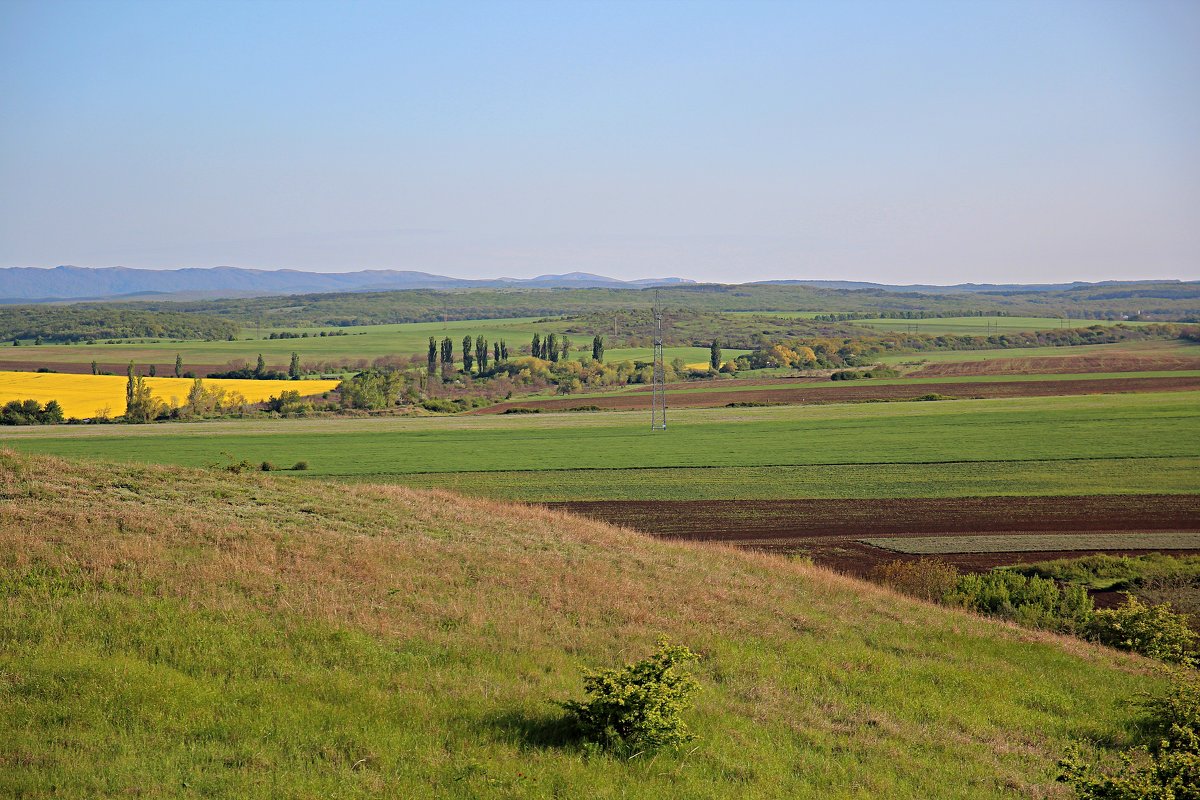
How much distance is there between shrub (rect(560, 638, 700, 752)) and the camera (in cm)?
1074

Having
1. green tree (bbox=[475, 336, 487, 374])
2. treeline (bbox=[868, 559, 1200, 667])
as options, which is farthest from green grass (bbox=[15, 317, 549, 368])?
treeline (bbox=[868, 559, 1200, 667])

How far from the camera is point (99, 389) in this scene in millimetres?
108500

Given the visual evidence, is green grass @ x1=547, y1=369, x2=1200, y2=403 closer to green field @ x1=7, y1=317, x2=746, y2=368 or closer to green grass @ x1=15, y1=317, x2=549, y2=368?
green field @ x1=7, y1=317, x2=746, y2=368

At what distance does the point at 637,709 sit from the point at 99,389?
11407 centimetres

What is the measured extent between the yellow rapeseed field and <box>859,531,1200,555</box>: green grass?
8606cm

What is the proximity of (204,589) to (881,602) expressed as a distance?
14430 millimetres

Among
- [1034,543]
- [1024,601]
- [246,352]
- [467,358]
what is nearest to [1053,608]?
[1024,601]

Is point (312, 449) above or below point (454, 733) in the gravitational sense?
below

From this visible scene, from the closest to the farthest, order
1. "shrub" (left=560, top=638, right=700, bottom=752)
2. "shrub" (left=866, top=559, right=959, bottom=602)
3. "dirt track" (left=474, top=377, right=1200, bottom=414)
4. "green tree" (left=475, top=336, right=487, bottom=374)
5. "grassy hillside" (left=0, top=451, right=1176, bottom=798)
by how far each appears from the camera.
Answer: "grassy hillside" (left=0, top=451, right=1176, bottom=798), "shrub" (left=560, top=638, right=700, bottom=752), "shrub" (left=866, top=559, right=959, bottom=602), "dirt track" (left=474, top=377, right=1200, bottom=414), "green tree" (left=475, top=336, right=487, bottom=374)

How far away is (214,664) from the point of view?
12.4 m

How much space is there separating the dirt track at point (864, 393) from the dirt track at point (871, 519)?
54727mm

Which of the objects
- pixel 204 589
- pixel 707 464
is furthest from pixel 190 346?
pixel 204 589

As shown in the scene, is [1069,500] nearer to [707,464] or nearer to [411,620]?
[707,464]

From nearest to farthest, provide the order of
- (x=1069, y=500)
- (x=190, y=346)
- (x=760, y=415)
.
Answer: (x=1069, y=500), (x=760, y=415), (x=190, y=346)
